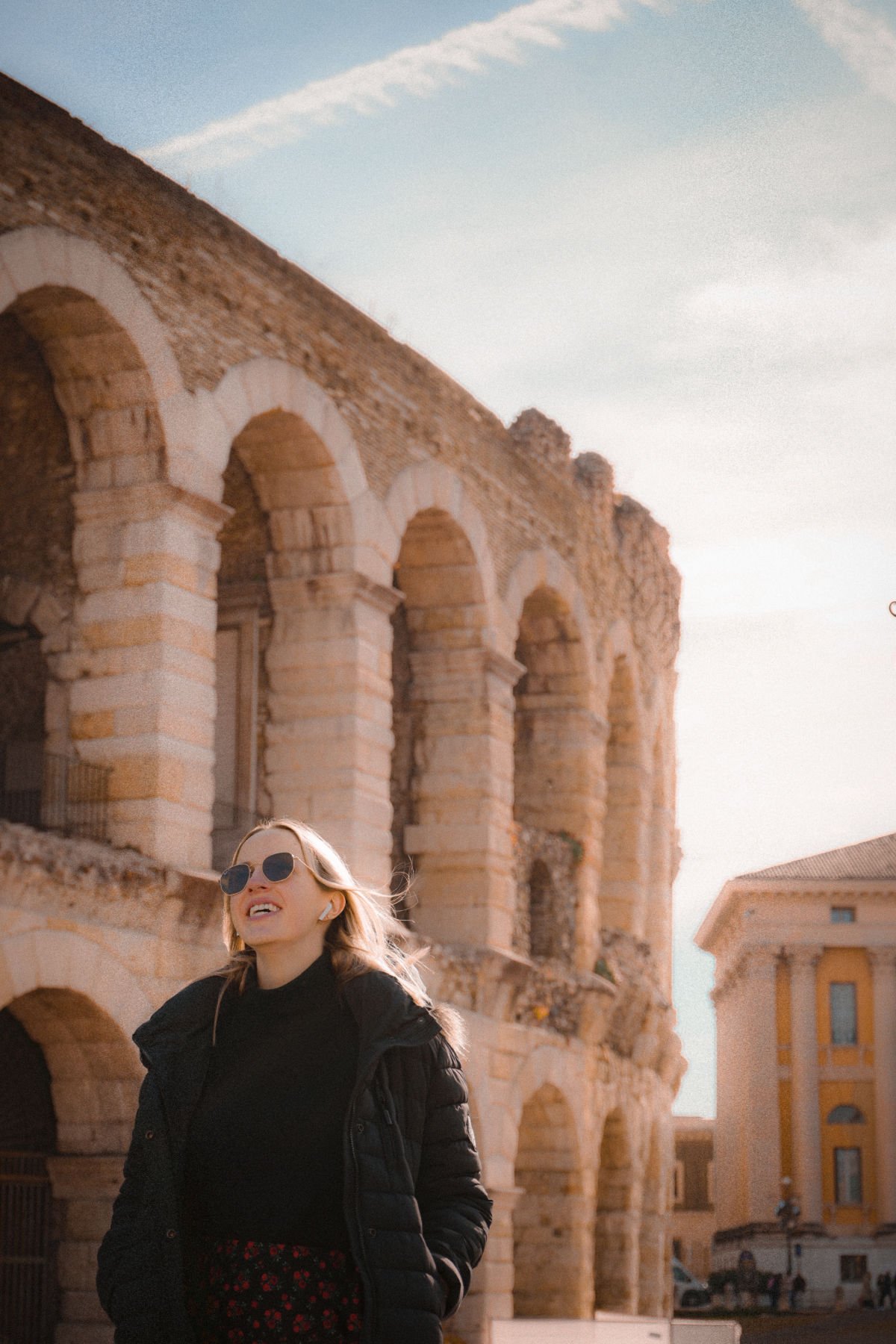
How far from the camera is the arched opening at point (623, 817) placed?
2377 centimetres

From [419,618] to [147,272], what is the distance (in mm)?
5651

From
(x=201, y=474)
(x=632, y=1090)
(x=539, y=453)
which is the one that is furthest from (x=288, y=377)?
(x=632, y=1090)

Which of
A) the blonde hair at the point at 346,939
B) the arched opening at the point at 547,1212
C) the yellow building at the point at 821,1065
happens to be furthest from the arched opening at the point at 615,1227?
the yellow building at the point at 821,1065

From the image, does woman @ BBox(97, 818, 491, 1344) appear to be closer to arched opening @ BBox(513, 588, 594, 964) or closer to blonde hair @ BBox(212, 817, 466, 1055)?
blonde hair @ BBox(212, 817, 466, 1055)

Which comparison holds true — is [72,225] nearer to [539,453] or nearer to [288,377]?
[288,377]

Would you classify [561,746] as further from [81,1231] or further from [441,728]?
[81,1231]

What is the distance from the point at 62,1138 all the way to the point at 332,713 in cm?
404

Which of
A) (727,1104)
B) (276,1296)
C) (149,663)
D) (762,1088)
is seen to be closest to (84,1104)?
(149,663)

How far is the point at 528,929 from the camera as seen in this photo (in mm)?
19891

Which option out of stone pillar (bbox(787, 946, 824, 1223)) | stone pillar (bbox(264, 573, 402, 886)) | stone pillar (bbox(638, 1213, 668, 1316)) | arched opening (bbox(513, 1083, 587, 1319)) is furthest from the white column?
stone pillar (bbox(264, 573, 402, 886))

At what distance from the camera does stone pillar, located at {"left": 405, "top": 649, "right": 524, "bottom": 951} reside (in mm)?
18109

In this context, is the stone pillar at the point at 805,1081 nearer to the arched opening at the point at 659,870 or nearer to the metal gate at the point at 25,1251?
the arched opening at the point at 659,870

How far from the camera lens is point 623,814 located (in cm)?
2386

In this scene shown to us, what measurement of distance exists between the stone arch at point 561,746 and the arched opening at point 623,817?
91.3 inches
